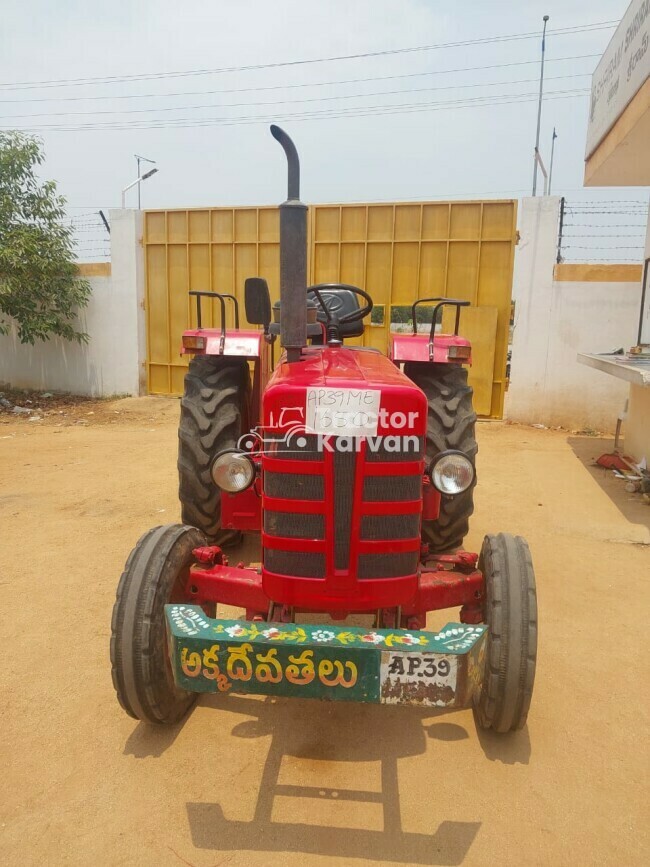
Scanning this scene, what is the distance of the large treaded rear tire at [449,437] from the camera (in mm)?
3541

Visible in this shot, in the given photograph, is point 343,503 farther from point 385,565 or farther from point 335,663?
point 335,663

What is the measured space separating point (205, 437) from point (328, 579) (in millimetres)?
1639

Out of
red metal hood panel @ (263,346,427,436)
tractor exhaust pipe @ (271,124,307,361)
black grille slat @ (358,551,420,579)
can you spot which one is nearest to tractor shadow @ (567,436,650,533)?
black grille slat @ (358,551,420,579)

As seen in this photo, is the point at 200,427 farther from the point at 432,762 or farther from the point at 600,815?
the point at 600,815

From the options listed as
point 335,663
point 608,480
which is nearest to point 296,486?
point 335,663

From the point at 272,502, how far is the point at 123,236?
907 centimetres

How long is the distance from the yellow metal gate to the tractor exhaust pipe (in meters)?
6.83

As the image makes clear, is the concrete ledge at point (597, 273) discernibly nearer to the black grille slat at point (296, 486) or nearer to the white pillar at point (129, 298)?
the white pillar at point (129, 298)

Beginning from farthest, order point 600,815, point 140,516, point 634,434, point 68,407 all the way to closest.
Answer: point 68,407 → point 634,434 → point 140,516 → point 600,815

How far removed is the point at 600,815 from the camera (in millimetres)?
2137

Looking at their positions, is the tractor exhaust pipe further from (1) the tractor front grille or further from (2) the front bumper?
(2) the front bumper

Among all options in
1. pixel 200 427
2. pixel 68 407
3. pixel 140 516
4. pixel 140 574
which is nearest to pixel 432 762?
pixel 140 574

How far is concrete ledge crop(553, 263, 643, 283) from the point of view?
8.25 metres

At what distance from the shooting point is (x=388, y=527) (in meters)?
2.24
